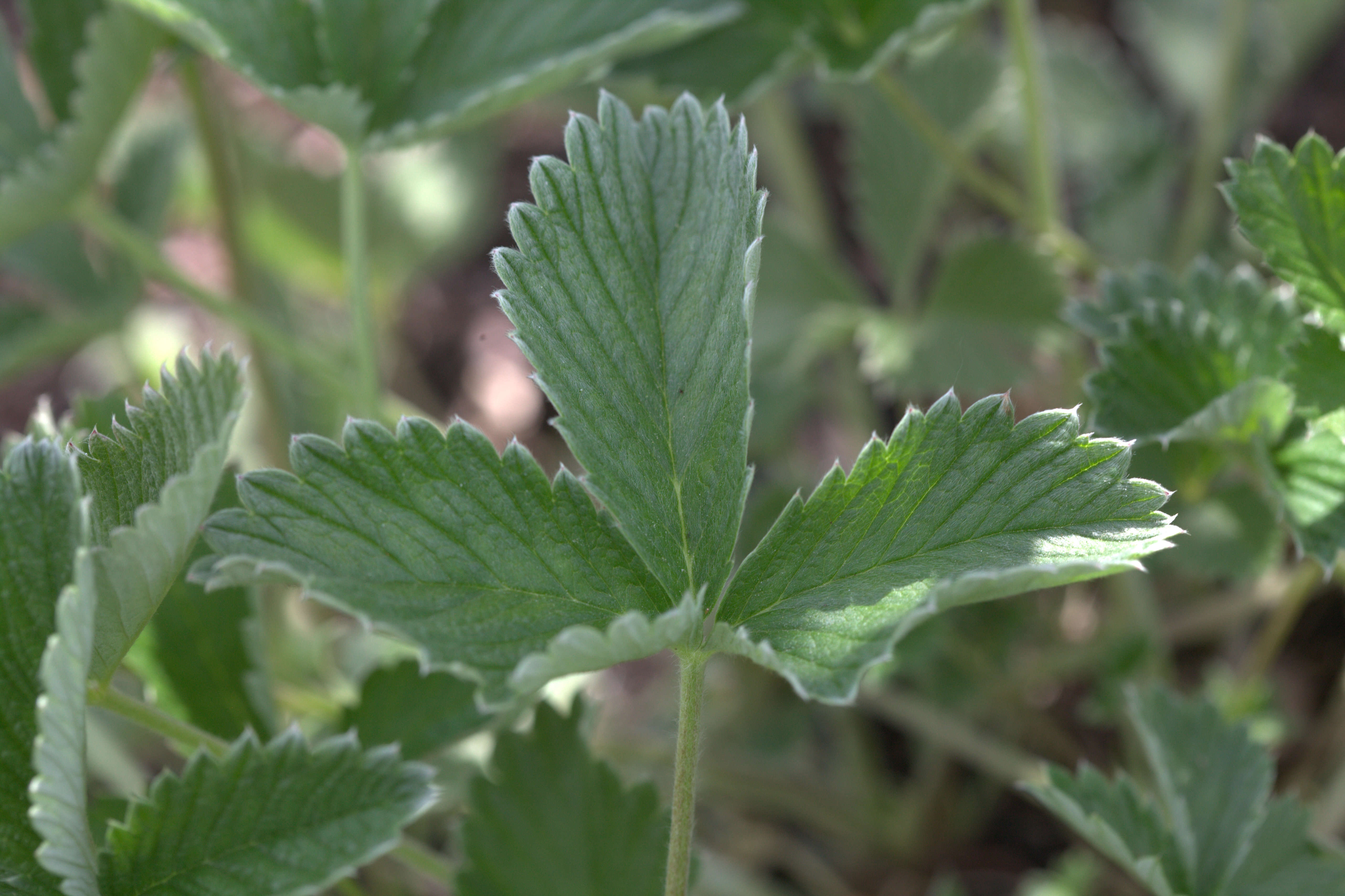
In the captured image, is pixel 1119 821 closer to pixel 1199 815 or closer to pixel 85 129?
pixel 1199 815

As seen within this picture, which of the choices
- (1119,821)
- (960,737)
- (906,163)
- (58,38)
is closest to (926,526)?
(1119,821)

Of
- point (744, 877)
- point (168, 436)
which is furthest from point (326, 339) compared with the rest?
point (168, 436)

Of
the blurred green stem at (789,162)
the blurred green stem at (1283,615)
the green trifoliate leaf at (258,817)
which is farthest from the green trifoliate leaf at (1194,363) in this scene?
the blurred green stem at (789,162)

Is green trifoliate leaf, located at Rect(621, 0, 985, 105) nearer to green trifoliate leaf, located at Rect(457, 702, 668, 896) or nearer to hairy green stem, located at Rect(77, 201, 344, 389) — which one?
hairy green stem, located at Rect(77, 201, 344, 389)

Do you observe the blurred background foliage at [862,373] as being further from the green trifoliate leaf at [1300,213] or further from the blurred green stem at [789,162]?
the green trifoliate leaf at [1300,213]

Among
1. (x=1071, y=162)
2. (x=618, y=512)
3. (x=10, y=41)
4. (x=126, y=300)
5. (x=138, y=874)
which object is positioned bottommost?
(x=138, y=874)

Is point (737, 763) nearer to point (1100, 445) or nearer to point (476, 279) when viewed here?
point (1100, 445)
